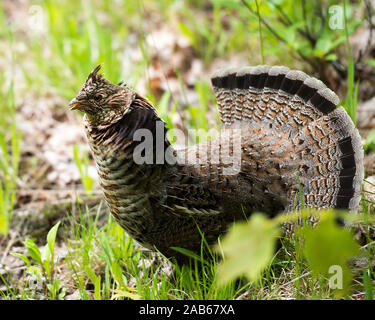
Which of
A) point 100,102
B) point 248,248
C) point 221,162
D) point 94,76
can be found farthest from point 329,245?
point 94,76

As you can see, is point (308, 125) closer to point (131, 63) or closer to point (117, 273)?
point (117, 273)

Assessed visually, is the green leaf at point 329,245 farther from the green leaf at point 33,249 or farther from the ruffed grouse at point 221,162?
the green leaf at point 33,249

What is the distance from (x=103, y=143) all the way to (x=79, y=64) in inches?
117

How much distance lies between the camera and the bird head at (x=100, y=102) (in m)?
2.77

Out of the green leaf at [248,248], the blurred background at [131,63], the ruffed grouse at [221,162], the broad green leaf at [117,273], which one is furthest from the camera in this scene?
the blurred background at [131,63]

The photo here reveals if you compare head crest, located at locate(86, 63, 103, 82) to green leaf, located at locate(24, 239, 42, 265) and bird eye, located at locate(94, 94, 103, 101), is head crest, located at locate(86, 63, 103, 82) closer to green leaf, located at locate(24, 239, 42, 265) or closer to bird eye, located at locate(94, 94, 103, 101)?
bird eye, located at locate(94, 94, 103, 101)

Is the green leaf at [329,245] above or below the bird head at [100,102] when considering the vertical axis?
below

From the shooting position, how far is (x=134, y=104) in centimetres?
282

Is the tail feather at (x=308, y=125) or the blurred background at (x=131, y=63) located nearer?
the tail feather at (x=308, y=125)

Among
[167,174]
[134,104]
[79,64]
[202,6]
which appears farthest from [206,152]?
[202,6]

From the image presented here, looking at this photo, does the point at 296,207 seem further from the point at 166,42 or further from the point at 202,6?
the point at 202,6

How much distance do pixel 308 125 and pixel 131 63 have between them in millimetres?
3620

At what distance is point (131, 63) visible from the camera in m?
5.96

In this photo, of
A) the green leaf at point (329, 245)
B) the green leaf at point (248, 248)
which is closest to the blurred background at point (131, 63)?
the green leaf at point (329, 245)
